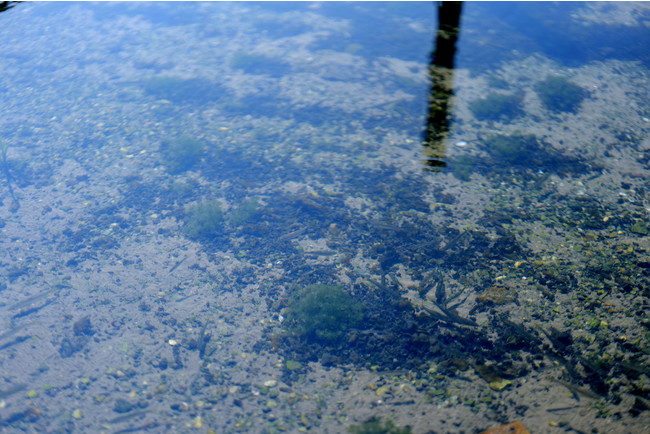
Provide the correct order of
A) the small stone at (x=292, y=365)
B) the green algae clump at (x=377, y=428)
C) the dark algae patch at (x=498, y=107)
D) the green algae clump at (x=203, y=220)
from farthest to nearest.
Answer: the dark algae patch at (x=498, y=107) < the green algae clump at (x=203, y=220) < the small stone at (x=292, y=365) < the green algae clump at (x=377, y=428)

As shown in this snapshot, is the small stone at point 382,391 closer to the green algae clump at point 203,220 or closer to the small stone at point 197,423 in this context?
the small stone at point 197,423

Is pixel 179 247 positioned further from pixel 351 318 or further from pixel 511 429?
pixel 511 429

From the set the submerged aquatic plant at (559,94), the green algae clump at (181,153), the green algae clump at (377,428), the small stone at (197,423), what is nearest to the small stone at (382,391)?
the green algae clump at (377,428)

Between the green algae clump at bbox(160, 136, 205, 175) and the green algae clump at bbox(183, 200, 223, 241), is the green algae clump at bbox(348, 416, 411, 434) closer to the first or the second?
the green algae clump at bbox(183, 200, 223, 241)

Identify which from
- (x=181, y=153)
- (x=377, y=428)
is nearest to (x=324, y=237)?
(x=377, y=428)

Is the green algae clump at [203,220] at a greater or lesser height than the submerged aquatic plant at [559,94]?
lesser

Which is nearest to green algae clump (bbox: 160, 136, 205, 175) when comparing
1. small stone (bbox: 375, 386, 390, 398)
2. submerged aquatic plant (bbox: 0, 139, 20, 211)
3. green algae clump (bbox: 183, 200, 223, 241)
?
green algae clump (bbox: 183, 200, 223, 241)

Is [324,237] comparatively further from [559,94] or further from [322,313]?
[559,94]
